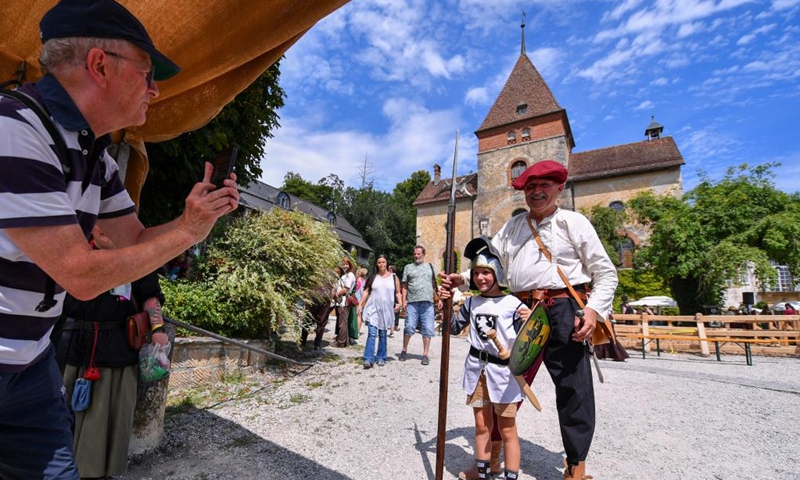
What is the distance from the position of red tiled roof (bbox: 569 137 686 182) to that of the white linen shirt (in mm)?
29501

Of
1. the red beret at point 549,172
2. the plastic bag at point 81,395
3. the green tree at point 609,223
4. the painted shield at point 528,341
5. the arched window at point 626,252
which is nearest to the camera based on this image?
the plastic bag at point 81,395

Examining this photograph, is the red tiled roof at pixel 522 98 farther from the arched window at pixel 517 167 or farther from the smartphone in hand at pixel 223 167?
the smartphone in hand at pixel 223 167

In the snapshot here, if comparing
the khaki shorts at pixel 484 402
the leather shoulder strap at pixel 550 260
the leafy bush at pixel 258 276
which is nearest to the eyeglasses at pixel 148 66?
the leather shoulder strap at pixel 550 260

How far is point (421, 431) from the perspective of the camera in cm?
389

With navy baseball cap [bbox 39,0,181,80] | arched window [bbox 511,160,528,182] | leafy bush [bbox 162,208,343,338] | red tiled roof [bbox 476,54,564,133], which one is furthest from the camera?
arched window [bbox 511,160,528,182]

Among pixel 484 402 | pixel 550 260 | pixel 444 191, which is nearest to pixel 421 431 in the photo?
pixel 484 402

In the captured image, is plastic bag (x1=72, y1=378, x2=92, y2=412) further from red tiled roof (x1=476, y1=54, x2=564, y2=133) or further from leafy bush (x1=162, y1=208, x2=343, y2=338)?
red tiled roof (x1=476, y1=54, x2=564, y2=133)

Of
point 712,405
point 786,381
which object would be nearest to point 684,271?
point 786,381

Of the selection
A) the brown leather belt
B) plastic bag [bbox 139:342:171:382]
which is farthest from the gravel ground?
the brown leather belt

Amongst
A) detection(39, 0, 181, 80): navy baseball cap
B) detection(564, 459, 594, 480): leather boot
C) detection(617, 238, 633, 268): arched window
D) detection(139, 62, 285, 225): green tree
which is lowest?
detection(564, 459, 594, 480): leather boot

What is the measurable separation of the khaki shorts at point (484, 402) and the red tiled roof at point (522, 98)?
95.2 ft

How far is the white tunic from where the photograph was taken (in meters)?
2.78

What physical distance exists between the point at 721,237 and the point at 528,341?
66.0ft

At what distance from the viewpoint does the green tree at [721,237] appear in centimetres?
1579
